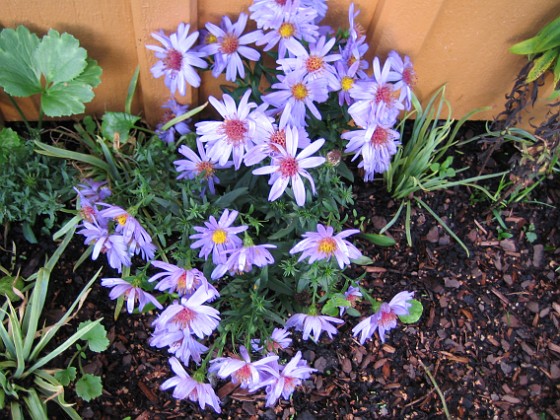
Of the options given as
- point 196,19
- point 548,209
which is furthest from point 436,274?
point 196,19

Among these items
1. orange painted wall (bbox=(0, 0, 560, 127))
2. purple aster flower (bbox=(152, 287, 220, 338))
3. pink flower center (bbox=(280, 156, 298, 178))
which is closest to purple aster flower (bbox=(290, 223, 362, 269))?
pink flower center (bbox=(280, 156, 298, 178))

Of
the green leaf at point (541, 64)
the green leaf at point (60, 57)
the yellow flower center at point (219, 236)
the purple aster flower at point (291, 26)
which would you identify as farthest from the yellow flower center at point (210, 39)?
the green leaf at point (541, 64)

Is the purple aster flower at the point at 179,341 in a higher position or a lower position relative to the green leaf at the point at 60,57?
lower

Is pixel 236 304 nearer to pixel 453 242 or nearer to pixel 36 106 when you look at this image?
pixel 453 242

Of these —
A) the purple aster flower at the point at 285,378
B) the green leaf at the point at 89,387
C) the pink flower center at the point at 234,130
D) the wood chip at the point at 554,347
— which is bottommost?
the green leaf at the point at 89,387

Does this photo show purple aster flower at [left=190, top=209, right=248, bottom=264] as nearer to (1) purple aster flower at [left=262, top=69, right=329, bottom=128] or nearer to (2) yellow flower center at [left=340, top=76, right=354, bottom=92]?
(1) purple aster flower at [left=262, top=69, right=329, bottom=128]

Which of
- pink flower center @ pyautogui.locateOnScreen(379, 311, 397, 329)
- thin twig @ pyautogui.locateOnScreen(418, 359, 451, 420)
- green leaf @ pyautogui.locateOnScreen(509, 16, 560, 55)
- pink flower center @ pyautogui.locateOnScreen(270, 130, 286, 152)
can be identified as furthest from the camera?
thin twig @ pyautogui.locateOnScreen(418, 359, 451, 420)

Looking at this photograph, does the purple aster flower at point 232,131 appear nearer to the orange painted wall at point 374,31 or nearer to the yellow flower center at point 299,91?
the yellow flower center at point 299,91
